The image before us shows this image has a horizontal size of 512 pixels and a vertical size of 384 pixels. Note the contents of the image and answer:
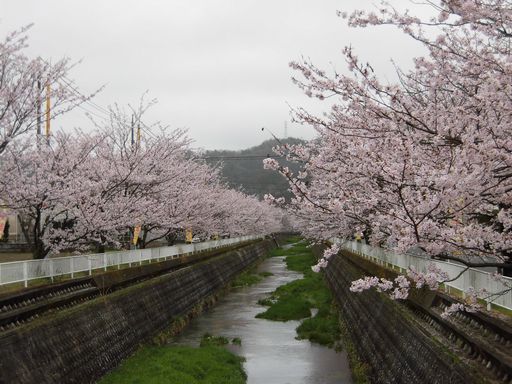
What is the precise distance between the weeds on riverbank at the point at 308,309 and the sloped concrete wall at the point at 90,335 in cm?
446

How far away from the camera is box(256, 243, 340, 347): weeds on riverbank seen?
19.5m

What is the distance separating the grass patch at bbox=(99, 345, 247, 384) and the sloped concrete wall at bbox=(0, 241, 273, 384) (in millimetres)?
433

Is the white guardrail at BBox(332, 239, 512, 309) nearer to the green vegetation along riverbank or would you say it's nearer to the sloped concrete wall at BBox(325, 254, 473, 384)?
the sloped concrete wall at BBox(325, 254, 473, 384)

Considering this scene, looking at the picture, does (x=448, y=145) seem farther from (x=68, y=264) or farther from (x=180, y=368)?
(x=68, y=264)

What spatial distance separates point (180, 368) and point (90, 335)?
2522 mm

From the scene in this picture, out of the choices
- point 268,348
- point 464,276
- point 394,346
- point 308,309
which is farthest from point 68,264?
point 308,309

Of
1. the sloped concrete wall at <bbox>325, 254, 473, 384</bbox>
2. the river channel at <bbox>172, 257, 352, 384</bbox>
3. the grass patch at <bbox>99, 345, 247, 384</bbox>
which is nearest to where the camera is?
the sloped concrete wall at <bbox>325, 254, 473, 384</bbox>

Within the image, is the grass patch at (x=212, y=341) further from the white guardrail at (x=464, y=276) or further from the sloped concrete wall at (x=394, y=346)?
the white guardrail at (x=464, y=276)

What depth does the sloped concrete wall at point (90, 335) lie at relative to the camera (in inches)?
375

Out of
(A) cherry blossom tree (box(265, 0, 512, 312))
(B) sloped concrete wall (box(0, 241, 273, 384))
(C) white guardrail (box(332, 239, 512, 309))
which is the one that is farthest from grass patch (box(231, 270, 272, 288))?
(A) cherry blossom tree (box(265, 0, 512, 312))

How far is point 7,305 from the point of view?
39.2 ft

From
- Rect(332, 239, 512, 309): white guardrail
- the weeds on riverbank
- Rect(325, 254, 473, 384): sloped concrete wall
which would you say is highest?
Rect(332, 239, 512, 309): white guardrail

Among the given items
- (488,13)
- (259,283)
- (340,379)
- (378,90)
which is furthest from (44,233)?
(259,283)

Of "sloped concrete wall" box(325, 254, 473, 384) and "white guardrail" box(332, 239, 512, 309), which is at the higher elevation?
"white guardrail" box(332, 239, 512, 309)
